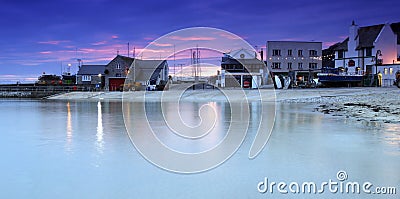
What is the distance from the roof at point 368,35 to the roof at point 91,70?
41453 mm

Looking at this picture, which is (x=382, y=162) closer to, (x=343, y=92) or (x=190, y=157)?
(x=190, y=157)

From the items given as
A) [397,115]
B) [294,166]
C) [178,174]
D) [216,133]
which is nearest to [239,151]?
[294,166]

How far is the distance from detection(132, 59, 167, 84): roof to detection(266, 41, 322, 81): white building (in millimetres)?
17957

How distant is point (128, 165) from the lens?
7.00 meters

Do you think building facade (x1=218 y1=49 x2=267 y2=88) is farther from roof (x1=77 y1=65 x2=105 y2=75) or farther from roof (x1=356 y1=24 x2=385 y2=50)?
roof (x1=77 y1=65 x2=105 y2=75)

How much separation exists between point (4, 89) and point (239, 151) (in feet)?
194

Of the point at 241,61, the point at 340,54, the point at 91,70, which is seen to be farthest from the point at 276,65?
the point at 91,70

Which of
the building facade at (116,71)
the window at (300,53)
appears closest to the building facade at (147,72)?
the building facade at (116,71)

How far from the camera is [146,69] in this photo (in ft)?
219

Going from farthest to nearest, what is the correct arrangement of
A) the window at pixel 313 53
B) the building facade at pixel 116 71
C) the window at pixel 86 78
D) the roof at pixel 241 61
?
the window at pixel 86 78, the building facade at pixel 116 71, the window at pixel 313 53, the roof at pixel 241 61

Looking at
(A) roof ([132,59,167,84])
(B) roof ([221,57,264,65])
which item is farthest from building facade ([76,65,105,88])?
(B) roof ([221,57,264,65])

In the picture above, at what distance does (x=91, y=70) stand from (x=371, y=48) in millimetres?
45246

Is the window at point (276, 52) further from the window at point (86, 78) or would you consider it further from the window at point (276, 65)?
the window at point (86, 78)
